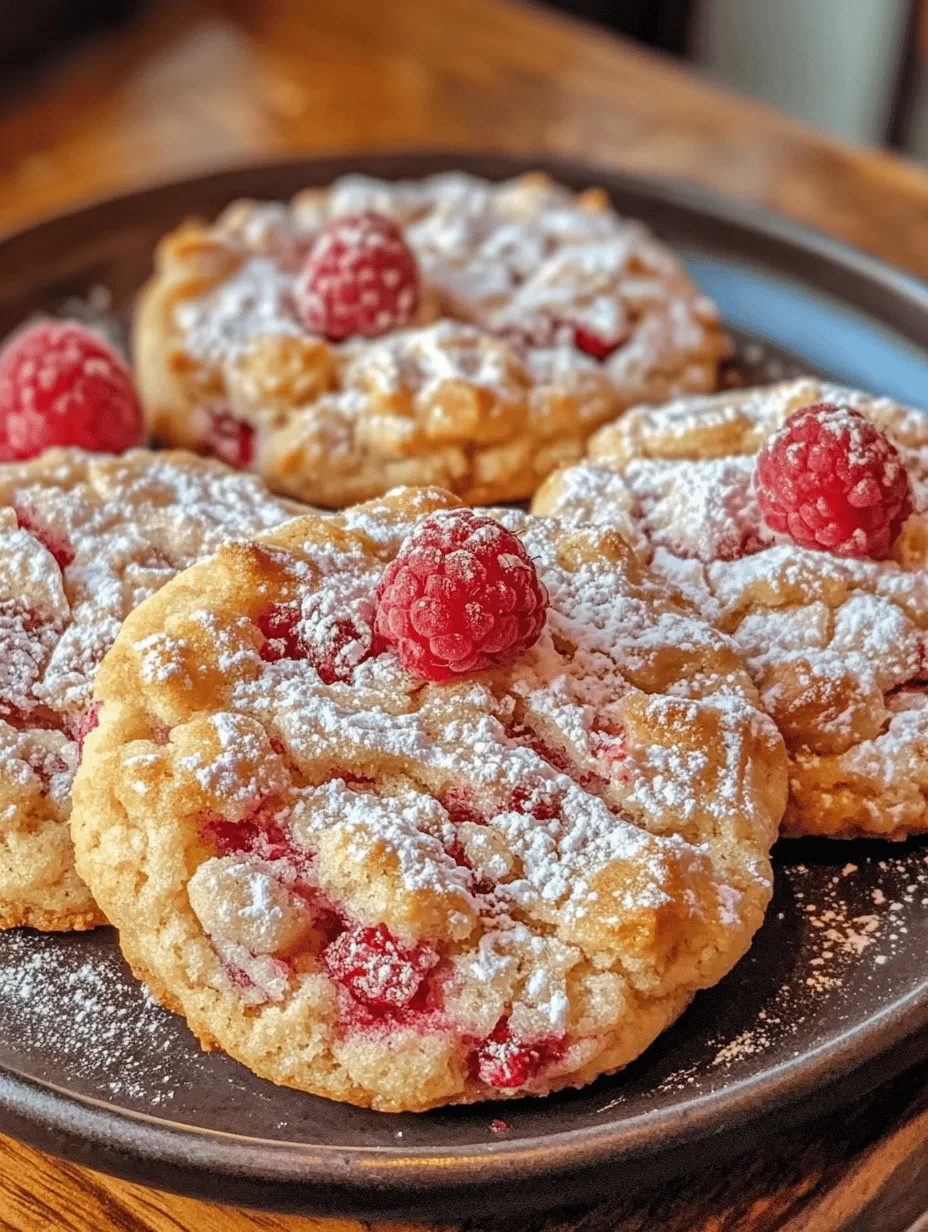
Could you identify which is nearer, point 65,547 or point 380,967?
point 380,967

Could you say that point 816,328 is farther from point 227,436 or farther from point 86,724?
point 86,724

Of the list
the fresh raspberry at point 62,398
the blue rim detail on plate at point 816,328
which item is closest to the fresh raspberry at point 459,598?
the fresh raspberry at point 62,398

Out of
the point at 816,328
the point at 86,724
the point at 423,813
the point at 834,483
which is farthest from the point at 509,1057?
the point at 816,328

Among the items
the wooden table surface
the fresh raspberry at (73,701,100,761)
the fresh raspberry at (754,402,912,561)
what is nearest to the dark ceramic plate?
the fresh raspberry at (73,701,100,761)

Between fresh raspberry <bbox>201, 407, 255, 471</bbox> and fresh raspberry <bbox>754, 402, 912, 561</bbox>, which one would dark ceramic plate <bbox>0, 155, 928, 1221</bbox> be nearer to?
fresh raspberry <bbox>754, 402, 912, 561</bbox>

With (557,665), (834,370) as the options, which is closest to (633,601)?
(557,665)

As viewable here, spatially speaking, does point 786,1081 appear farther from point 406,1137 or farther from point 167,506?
point 167,506

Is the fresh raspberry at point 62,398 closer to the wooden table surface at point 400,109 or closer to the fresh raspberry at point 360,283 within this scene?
the fresh raspberry at point 360,283
